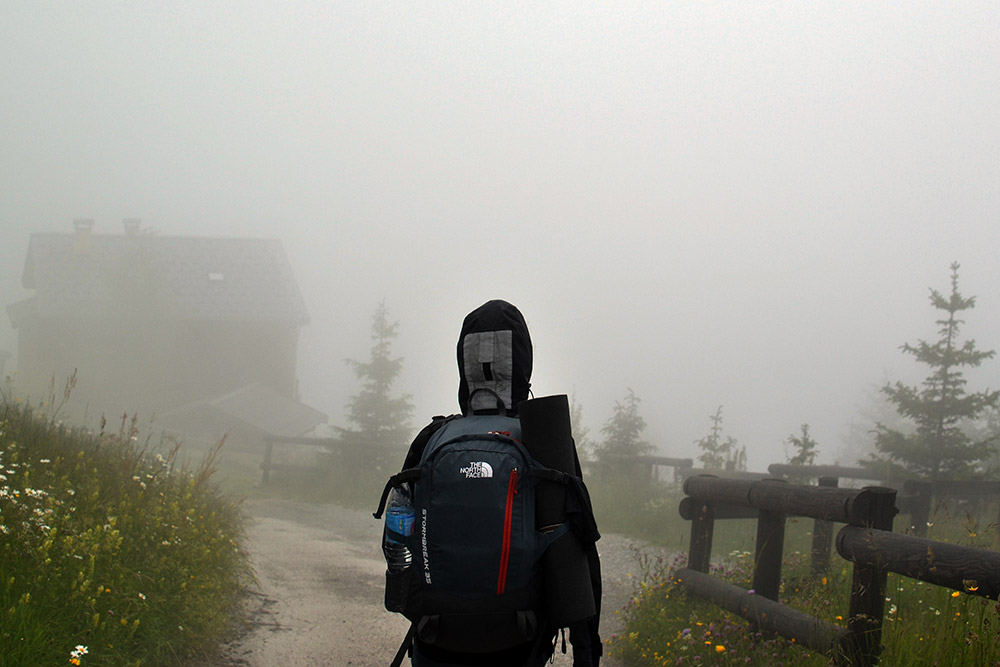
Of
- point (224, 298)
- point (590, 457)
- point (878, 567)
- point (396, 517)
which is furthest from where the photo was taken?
point (224, 298)

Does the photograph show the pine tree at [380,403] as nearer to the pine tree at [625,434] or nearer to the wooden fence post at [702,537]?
the pine tree at [625,434]

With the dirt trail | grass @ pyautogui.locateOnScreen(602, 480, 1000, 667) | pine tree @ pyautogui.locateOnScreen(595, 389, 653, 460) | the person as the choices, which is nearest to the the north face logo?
the person

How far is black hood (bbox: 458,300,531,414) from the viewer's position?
11.3ft

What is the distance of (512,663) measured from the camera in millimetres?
3100

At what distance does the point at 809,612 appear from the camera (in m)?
5.66

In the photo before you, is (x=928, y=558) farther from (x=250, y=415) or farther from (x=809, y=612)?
(x=250, y=415)

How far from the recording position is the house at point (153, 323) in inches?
1476

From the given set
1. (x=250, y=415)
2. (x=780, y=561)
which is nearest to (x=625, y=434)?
(x=780, y=561)

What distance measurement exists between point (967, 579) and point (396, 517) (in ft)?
9.45

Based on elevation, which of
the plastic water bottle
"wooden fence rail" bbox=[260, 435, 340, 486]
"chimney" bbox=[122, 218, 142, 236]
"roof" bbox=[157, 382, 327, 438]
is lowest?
"roof" bbox=[157, 382, 327, 438]

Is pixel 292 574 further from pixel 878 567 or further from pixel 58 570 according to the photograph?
pixel 878 567

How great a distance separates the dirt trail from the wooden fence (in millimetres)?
1536

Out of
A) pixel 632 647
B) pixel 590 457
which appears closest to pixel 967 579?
pixel 632 647

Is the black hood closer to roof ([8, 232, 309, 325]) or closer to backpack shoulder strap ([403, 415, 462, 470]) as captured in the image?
backpack shoulder strap ([403, 415, 462, 470])
